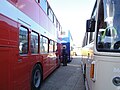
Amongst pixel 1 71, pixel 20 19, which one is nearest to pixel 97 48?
pixel 1 71

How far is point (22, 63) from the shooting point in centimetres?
590

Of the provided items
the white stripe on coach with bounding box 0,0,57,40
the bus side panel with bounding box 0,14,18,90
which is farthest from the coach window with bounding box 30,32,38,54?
the bus side panel with bounding box 0,14,18,90

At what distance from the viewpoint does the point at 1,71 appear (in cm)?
449

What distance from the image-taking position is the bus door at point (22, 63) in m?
5.48

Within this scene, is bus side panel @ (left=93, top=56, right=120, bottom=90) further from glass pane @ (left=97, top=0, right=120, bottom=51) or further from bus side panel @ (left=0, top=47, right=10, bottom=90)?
bus side panel @ (left=0, top=47, right=10, bottom=90)

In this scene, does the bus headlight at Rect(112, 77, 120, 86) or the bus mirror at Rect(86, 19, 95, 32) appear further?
the bus mirror at Rect(86, 19, 95, 32)

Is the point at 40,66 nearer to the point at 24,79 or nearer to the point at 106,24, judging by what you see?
the point at 24,79

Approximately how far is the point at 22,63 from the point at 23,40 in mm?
672

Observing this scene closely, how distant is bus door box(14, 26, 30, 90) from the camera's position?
216 inches

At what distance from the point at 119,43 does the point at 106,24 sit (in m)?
0.46

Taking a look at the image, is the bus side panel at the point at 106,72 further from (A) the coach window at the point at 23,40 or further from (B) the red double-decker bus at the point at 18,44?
(A) the coach window at the point at 23,40

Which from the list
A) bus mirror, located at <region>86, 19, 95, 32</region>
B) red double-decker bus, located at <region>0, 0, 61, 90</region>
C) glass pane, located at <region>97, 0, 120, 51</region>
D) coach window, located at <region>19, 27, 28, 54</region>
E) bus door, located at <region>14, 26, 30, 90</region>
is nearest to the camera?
glass pane, located at <region>97, 0, 120, 51</region>

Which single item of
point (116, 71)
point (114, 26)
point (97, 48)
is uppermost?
point (114, 26)

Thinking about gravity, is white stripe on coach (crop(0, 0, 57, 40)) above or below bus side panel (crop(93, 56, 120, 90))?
above
